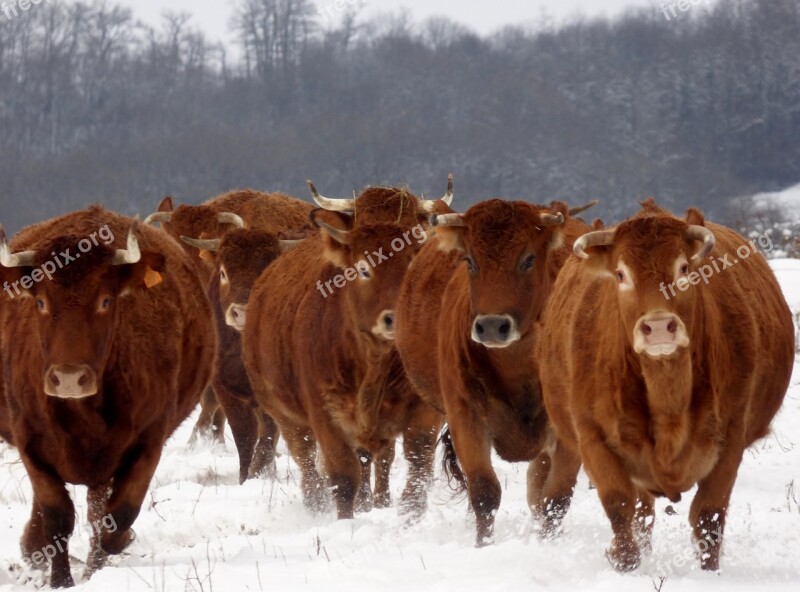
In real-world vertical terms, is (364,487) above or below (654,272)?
below

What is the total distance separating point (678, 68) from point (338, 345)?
130 ft

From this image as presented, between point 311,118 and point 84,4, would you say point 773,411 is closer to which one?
point 311,118

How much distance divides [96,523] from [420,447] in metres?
2.54

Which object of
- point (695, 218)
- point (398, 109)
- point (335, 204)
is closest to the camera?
point (695, 218)

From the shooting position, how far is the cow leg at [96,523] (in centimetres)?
693

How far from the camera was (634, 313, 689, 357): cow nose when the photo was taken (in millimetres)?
5730

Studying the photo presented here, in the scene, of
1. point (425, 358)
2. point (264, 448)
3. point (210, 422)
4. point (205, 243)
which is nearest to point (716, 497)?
point (425, 358)

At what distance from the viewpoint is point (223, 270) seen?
11.7m

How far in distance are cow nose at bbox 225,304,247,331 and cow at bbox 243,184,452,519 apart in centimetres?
125

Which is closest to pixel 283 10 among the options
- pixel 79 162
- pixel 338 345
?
pixel 79 162

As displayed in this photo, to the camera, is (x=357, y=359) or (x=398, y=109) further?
(x=398, y=109)

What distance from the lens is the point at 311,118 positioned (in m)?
45.0

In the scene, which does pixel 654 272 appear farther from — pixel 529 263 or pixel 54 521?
pixel 54 521

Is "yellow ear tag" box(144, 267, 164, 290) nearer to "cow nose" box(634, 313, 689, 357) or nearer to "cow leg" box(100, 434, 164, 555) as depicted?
"cow leg" box(100, 434, 164, 555)
